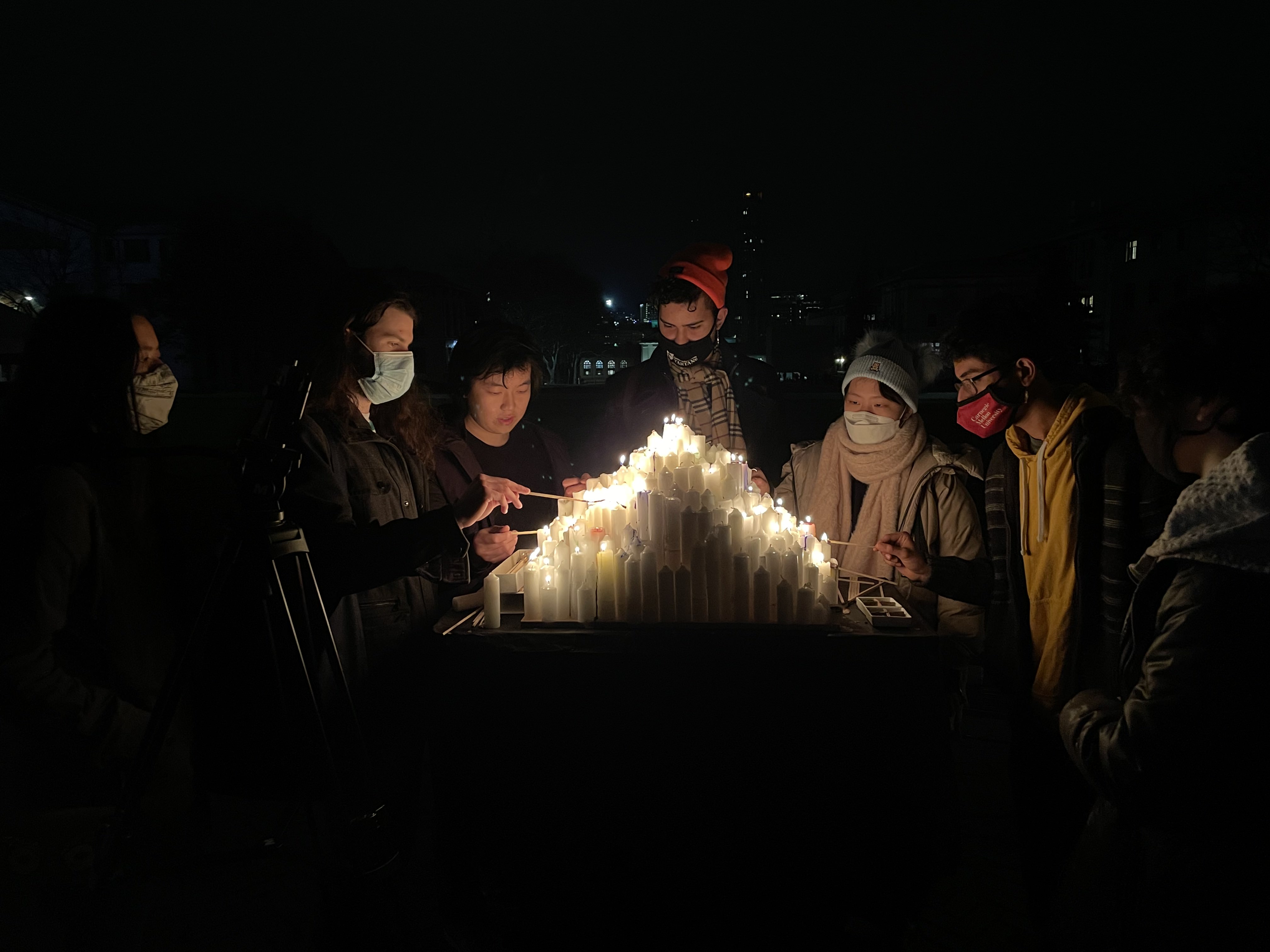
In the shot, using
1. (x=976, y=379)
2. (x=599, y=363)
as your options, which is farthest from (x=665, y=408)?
(x=599, y=363)

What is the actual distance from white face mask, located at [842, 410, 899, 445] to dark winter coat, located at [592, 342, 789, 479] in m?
1.19

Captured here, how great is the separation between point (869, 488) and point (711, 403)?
131 centimetres

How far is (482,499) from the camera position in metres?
2.97

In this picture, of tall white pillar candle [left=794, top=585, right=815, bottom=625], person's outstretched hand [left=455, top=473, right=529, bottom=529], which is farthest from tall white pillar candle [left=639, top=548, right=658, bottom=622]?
person's outstretched hand [left=455, top=473, right=529, bottom=529]

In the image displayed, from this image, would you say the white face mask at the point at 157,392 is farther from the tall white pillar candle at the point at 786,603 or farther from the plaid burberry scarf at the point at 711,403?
the tall white pillar candle at the point at 786,603

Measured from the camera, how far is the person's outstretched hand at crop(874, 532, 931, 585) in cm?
302

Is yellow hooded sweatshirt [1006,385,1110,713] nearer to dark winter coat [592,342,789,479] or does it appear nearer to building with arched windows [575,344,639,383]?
dark winter coat [592,342,789,479]

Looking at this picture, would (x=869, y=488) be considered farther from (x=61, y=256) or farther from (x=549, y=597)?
(x=61, y=256)

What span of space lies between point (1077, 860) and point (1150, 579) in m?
0.92

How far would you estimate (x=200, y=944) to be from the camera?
10.2 feet

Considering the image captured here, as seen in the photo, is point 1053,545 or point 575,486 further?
point 575,486

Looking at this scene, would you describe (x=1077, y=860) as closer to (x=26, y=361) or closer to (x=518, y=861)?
(x=518, y=861)

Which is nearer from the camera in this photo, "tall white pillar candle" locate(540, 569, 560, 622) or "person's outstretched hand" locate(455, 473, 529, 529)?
"tall white pillar candle" locate(540, 569, 560, 622)

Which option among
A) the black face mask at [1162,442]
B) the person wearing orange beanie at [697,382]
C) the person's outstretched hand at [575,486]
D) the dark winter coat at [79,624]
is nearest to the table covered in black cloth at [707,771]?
the black face mask at [1162,442]
